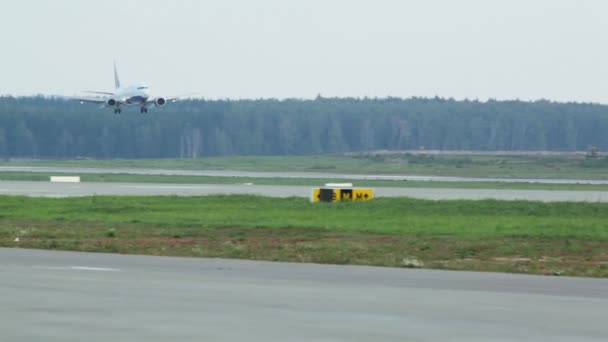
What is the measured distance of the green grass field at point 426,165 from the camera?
438ft

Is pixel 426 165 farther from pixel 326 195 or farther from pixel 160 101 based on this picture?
pixel 326 195

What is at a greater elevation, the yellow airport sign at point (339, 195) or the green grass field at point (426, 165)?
the yellow airport sign at point (339, 195)

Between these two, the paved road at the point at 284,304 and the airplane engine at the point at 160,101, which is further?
the airplane engine at the point at 160,101

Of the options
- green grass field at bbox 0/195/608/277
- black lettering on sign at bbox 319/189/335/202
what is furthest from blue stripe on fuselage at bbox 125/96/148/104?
black lettering on sign at bbox 319/189/335/202

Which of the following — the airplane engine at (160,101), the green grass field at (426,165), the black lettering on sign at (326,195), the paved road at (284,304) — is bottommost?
the green grass field at (426,165)

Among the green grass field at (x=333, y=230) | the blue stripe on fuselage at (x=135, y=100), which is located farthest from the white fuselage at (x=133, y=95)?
the green grass field at (x=333, y=230)

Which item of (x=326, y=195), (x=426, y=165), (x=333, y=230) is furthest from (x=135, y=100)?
(x=333, y=230)

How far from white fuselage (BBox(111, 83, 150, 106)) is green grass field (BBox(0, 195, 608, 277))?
6945 centimetres

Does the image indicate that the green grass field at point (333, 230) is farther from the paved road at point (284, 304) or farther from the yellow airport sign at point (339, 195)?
the paved road at point (284, 304)

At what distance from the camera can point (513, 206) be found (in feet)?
190

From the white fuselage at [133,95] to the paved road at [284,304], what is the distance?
346ft

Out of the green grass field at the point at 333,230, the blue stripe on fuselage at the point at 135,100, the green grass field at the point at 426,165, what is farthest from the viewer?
the blue stripe on fuselage at the point at 135,100

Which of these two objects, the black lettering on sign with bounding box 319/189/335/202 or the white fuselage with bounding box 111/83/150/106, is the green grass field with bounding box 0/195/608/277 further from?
the white fuselage with bounding box 111/83/150/106

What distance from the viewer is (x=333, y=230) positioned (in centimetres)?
4447
